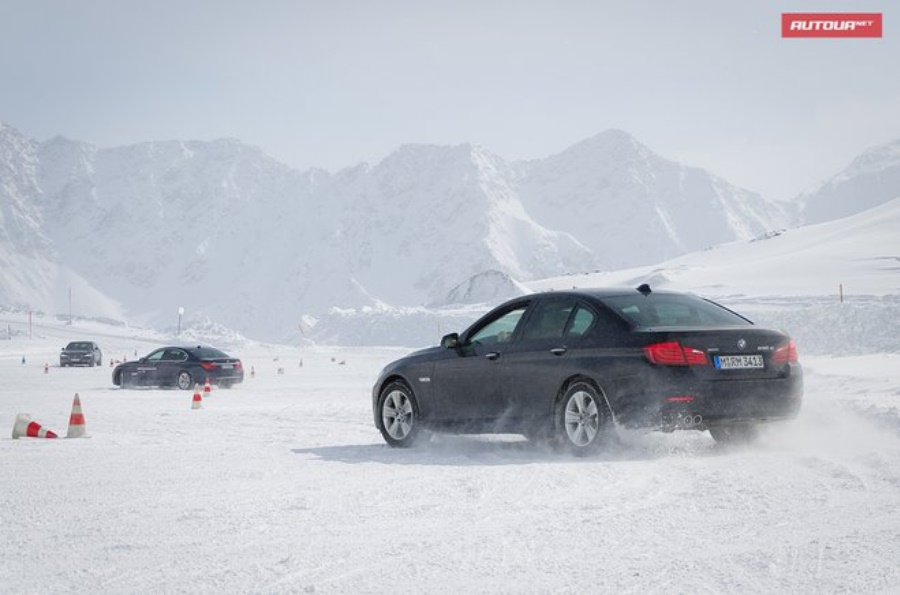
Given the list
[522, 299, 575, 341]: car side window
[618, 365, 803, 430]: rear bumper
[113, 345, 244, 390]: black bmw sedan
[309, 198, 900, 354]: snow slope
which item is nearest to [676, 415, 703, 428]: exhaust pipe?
[618, 365, 803, 430]: rear bumper

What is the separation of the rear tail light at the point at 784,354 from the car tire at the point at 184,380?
18.3 m

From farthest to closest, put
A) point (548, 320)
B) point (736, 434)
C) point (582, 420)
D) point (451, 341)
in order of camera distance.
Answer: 1. point (451, 341)
2. point (548, 320)
3. point (736, 434)
4. point (582, 420)

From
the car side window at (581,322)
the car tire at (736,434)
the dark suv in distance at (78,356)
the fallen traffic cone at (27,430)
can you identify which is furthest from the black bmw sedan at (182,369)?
the dark suv in distance at (78,356)

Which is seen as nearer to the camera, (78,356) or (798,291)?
(78,356)

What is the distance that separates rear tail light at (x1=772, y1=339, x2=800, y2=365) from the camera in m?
8.95

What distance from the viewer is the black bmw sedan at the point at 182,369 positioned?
24.6m

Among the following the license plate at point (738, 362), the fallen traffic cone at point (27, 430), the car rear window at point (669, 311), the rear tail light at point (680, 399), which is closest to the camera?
the rear tail light at point (680, 399)

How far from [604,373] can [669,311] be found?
1.13 metres

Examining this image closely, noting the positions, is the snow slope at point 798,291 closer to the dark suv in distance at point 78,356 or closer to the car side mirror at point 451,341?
the dark suv in distance at point 78,356

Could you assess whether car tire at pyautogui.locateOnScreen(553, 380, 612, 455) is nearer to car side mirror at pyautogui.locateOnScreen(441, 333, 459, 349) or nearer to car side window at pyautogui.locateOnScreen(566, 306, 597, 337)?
car side window at pyautogui.locateOnScreen(566, 306, 597, 337)

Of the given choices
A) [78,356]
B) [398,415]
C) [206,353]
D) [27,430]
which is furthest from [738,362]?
[78,356]

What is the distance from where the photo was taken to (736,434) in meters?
9.61

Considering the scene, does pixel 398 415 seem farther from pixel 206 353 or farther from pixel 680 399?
pixel 206 353

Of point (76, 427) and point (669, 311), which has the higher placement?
point (669, 311)
